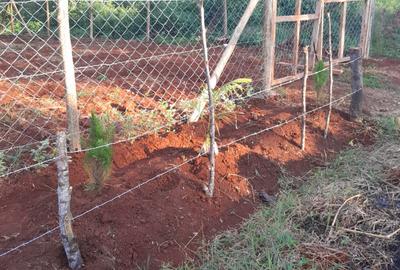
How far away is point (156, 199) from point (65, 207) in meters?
0.92

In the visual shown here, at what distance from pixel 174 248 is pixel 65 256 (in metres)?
0.68

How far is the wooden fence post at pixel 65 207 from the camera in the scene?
7.92ft

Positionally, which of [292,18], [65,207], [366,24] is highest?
[292,18]

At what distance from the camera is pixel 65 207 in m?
2.48

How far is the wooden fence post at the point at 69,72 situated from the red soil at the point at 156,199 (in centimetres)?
20

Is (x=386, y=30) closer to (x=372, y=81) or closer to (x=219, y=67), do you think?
(x=372, y=81)

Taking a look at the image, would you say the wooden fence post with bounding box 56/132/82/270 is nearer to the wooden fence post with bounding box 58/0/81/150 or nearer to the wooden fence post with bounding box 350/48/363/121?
the wooden fence post with bounding box 58/0/81/150

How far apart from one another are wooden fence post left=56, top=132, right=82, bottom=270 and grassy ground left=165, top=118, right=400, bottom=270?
0.64 meters

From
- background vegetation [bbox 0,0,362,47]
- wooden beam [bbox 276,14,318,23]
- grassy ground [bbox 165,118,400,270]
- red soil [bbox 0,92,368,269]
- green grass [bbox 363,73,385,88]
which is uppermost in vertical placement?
wooden beam [bbox 276,14,318,23]

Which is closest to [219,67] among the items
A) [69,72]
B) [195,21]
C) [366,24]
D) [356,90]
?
[356,90]

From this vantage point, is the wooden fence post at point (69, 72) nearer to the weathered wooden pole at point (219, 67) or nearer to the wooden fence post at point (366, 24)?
the weathered wooden pole at point (219, 67)

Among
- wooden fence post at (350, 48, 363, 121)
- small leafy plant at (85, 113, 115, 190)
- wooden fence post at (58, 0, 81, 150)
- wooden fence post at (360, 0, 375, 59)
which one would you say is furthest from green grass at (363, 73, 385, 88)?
small leafy plant at (85, 113, 115, 190)

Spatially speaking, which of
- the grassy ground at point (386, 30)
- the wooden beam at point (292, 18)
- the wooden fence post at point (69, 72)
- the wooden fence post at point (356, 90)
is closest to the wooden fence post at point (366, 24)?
the grassy ground at point (386, 30)

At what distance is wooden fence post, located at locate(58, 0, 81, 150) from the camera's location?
11.1 ft
